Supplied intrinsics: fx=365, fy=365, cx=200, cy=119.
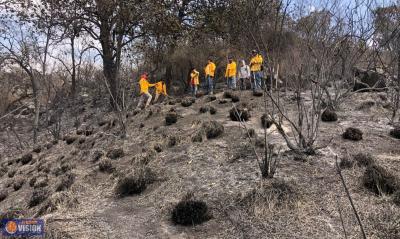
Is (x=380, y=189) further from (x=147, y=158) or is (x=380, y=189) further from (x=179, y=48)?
(x=179, y=48)

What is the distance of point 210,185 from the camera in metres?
8.23

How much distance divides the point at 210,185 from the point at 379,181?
11.3 feet

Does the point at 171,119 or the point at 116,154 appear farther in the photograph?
the point at 171,119

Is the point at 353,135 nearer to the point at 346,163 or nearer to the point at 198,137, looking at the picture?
the point at 346,163

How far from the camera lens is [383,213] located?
242 inches

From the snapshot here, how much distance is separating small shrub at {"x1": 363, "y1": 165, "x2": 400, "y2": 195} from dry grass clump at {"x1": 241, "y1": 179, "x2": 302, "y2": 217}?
4.63 ft

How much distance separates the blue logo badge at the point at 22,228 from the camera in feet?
22.6

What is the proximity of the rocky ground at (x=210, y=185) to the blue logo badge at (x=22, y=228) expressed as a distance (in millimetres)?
235

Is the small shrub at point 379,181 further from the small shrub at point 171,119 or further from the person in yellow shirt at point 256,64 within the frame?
the small shrub at point 171,119

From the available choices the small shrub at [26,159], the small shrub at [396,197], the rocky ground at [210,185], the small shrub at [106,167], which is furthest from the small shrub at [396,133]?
the small shrub at [26,159]

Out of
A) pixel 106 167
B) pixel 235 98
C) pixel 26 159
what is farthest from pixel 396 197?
pixel 26 159

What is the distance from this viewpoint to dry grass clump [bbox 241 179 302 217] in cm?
670

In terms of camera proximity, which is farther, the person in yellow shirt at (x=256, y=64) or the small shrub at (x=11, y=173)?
the small shrub at (x=11, y=173)

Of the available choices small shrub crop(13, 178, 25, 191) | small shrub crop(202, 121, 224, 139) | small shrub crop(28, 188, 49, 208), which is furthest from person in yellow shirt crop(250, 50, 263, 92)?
small shrub crop(13, 178, 25, 191)
